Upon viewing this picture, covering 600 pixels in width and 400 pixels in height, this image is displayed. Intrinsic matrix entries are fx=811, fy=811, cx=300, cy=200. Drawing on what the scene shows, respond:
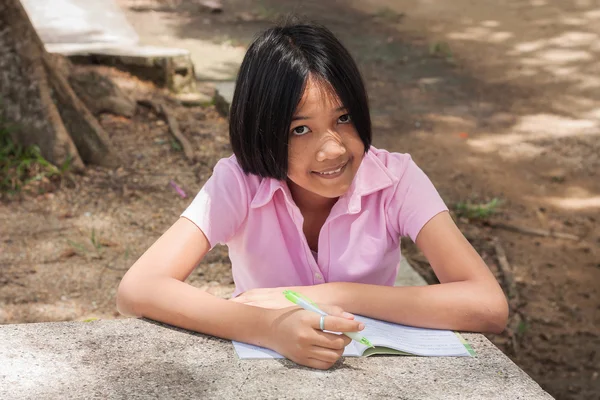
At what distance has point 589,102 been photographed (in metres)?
6.51

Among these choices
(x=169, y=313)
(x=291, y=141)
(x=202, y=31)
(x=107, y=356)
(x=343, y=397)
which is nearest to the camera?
(x=343, y=397)

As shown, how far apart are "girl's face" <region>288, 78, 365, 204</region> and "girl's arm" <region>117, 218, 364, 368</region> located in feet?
1.07

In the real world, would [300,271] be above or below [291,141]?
below

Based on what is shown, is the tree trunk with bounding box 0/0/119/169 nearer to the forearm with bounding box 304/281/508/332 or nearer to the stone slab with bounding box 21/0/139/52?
the stone slab with bounding box 21/0/139/52

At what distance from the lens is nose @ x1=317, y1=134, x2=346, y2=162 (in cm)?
198

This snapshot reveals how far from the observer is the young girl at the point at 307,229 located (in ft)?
6.23

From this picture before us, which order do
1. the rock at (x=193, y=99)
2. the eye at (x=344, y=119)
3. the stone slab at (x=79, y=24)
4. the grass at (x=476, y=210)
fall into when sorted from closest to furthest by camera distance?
the eye at (x=344, y=119) < the grass at (x=476, y=210) < the rock at (x=193, y=99) < the stone slab at (x=79, y=24)

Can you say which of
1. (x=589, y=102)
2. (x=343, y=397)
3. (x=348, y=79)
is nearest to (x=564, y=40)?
(x=589, y=102)

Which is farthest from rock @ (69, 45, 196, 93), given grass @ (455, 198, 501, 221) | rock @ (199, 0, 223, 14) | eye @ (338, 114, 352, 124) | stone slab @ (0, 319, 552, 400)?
stone slab @ (0, 319, 552, 400)

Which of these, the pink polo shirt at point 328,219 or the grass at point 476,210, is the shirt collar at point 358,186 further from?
the grass at point 476,210

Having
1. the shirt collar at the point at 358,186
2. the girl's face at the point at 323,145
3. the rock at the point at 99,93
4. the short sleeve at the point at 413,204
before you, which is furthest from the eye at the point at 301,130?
the rock at the point at 99,93

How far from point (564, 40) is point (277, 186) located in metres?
6.67

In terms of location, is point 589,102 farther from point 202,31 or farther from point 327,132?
point 327,132

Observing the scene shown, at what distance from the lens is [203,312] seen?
6.19 feet
